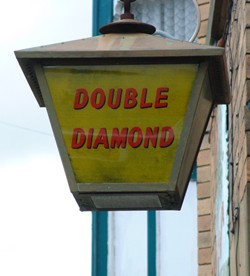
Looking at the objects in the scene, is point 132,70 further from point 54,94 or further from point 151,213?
point 151,213

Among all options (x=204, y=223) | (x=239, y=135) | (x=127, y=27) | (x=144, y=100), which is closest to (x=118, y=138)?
(x=144, y=100)

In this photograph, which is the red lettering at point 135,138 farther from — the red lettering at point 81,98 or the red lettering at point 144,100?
the red lettering at point 81,98

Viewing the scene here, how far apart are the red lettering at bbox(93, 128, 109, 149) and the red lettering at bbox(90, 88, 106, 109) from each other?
3.7 inches

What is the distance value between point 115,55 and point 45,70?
0.29m

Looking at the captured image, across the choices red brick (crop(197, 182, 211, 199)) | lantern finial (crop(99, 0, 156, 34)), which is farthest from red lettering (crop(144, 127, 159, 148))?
red brick (crop(197, 182, 211, 199))

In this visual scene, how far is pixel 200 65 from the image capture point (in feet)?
15.2

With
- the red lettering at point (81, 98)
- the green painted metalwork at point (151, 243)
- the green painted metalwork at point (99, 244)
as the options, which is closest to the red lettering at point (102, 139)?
the red lettering at point (81, 98)

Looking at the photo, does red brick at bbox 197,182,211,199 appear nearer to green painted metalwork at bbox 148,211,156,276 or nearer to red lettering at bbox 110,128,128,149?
green painted metalwork at bbox 148,211,156,276

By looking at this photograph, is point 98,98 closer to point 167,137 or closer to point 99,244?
point 167,137

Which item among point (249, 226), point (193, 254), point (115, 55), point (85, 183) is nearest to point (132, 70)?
point (115, 55)

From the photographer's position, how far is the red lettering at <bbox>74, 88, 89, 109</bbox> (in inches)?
184

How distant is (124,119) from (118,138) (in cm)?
7

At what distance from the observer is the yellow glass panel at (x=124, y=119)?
15.1ft

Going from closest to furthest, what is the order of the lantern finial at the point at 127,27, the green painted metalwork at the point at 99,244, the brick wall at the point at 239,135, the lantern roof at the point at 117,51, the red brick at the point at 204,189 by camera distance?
the lantern roof at the point at 117,51, the lantern finial at the point at 127,27, the brick wall at the point at 239,135, the red brick at the point at 204,189, the green painted metalwork at the point at 99,244
